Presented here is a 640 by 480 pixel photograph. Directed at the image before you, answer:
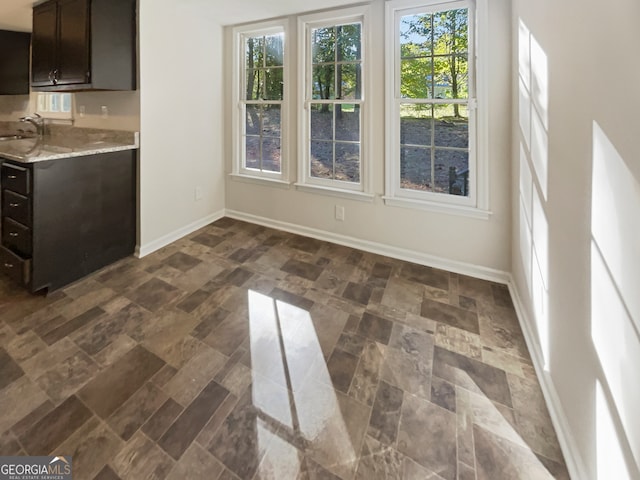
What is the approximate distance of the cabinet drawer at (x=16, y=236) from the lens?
213 centimetres

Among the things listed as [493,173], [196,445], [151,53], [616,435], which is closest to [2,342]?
[196,445]

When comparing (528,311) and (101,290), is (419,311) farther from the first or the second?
(101,290)

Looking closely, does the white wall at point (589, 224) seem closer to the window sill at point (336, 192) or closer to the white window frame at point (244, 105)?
the window sill at point (336, 192)

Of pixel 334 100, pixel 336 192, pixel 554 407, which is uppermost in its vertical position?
pixel 334 100

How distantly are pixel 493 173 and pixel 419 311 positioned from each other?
1273 millimetres

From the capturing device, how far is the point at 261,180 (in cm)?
357

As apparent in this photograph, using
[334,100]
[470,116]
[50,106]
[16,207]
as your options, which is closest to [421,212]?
[470,116]

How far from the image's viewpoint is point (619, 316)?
2.74 ft

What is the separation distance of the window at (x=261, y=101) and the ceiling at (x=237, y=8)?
0.18 metres

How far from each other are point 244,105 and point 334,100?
1206mm

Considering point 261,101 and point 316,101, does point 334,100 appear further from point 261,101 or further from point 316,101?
point 261,101

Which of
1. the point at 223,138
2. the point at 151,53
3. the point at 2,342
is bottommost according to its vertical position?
the point at 2,342

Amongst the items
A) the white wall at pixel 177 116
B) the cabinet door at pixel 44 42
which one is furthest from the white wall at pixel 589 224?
the cabinet door at pixel 44 42

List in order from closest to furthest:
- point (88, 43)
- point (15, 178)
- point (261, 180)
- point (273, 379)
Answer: point (273, 379)
point (15, 178)
point (88, 43)
point (261, 180)
